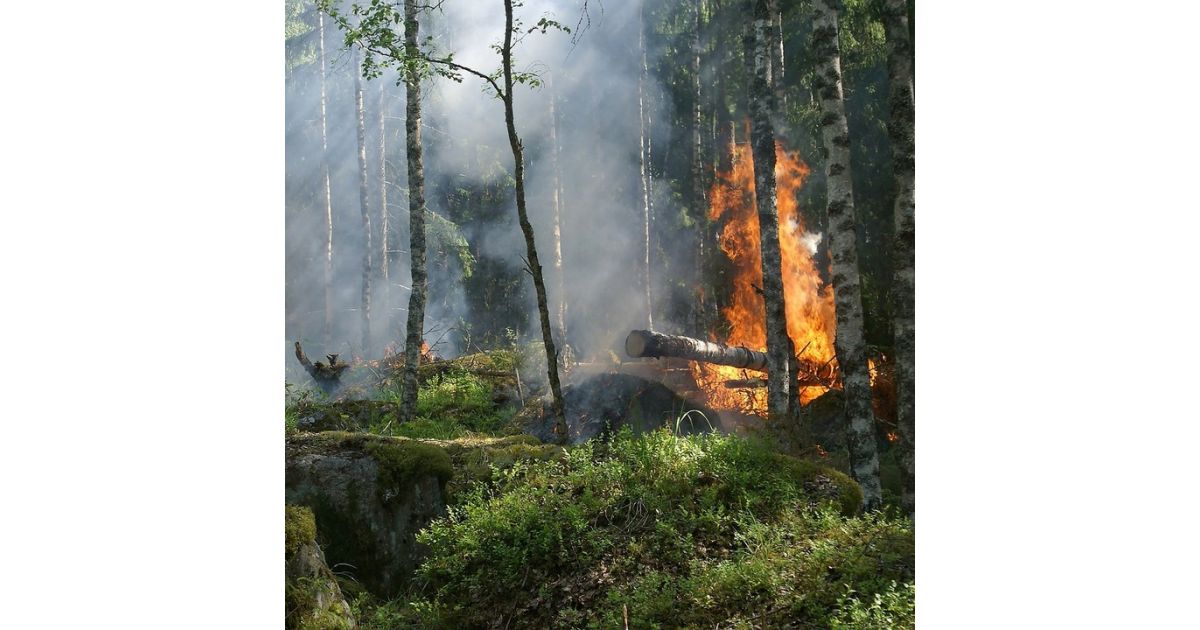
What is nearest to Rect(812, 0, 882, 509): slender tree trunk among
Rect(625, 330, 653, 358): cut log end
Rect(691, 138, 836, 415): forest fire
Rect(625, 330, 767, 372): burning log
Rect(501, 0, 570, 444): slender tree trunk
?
Rect(691, 138, 836, 415): forest fire

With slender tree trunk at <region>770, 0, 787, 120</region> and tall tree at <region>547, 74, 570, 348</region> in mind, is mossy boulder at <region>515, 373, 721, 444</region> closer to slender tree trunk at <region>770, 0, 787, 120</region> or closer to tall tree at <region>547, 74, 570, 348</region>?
tall tree at <region>547, 74, 570, 348</region>

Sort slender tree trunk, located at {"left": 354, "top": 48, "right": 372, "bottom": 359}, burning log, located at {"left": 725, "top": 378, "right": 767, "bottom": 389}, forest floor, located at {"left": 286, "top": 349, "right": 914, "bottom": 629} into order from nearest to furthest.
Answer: forest floor, located at {"left": 286, "top": 349, "right": 914, "bottom": 629} → burning log, located at {"left": 725, "top": 378, "right": 767, "bottom": 389} → slender tree trunk, located at {"left": 354, "top": 48, "right": 372, "bottom": 359}

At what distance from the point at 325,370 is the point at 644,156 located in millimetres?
2864

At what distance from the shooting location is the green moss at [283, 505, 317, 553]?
4680 millimetres

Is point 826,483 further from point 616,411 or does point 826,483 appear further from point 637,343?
point 637,343

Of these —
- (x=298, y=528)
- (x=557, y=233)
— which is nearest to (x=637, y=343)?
(x=557, y=233)

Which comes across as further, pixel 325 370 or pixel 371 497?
pixel 325 370

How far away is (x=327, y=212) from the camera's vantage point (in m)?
7.54

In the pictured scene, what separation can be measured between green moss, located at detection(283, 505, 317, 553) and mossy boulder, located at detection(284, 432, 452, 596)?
44 centimetres

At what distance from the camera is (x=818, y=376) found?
5.29 m
